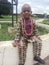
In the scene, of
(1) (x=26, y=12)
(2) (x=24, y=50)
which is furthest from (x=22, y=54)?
(1) (x=26, y=12)

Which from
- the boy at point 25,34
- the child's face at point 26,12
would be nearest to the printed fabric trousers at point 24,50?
the boy at point 25,34

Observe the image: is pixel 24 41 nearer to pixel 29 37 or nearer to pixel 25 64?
pixel 29 37

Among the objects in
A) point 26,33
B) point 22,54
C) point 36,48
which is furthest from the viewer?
point 36,48

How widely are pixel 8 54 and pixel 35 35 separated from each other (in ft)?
2.15

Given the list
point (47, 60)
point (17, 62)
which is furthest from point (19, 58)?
point (47, 60)

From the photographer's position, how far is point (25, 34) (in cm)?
500

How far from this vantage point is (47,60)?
5766mm

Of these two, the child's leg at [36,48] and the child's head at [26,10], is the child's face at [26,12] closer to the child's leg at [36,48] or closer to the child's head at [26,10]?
the child's head at [26,10]

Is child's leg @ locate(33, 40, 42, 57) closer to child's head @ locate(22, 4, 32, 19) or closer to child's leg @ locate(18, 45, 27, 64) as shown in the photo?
child's leg @ locate(18, 45, 27, 64)

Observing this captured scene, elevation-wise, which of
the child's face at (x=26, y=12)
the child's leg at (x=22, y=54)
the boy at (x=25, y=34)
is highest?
the child's face at (x=26, y=12)

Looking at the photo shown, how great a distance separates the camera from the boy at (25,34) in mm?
4867

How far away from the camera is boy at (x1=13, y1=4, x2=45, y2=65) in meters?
4.87

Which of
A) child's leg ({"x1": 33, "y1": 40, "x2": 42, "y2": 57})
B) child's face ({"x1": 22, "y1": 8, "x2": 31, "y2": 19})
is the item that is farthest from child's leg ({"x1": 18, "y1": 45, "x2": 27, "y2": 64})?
child's face ({"x1": 22, "y1": 8, "x2": 31, "y2": 19})

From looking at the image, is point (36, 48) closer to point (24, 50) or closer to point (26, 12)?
point (24, 50)
